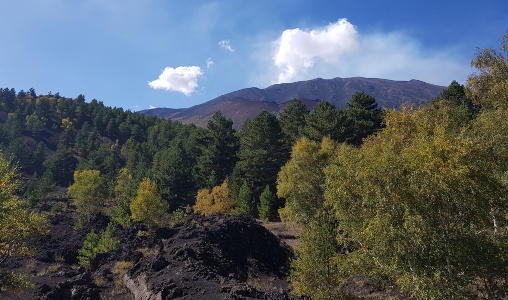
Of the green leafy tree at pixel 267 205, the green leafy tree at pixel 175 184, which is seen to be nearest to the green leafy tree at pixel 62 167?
the green leafy tree at pixel 175 184

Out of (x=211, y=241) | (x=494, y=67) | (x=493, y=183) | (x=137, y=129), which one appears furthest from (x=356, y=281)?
(x=137, y=129)

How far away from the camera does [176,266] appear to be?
21.0 m

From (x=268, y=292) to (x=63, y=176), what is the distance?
270 ft

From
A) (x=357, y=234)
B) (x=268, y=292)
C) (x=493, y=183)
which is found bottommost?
(x=268, y=292)

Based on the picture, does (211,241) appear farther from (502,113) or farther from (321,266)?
(502,113)

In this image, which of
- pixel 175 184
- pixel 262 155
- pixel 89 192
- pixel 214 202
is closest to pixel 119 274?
pixel 214 202

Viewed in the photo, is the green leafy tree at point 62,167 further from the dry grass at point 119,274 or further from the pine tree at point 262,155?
the dry grass at point 119,274

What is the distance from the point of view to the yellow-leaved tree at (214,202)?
4190cm

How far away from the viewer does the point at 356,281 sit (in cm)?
2252

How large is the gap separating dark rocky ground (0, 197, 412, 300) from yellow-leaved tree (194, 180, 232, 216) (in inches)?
168

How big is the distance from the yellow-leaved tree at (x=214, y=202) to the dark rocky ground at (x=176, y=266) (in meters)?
4.28

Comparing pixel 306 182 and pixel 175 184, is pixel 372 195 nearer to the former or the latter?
pixel 306 182

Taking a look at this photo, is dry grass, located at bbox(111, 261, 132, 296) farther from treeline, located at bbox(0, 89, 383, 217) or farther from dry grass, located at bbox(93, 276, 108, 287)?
treeline, located at bbox(0, 89, 383, 217)

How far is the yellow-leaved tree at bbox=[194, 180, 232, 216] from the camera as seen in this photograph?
137 feet
